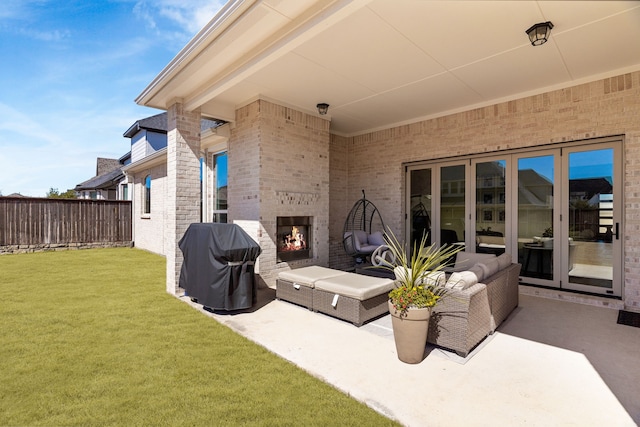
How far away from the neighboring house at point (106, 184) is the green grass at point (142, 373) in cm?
1246

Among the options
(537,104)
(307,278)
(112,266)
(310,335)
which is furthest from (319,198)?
(112,266)

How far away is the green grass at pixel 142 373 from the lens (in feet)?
6.57

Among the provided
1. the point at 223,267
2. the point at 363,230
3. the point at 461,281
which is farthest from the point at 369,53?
the point at 363,230

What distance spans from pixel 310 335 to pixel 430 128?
16.2 feet

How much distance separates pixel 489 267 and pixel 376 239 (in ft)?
10.4

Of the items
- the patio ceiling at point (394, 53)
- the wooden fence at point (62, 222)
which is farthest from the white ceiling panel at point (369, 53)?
the wooden fence at point (62, 222)

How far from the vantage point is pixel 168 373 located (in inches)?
99.8

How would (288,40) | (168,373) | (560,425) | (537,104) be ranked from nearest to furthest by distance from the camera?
(560,425)
(168,373)
(288,40)
(537,104)

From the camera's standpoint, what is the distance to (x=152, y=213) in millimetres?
10500

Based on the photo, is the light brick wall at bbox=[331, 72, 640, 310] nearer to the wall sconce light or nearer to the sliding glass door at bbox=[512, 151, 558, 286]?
the sliding glass door at bbox=[512, 151, 558, 286]

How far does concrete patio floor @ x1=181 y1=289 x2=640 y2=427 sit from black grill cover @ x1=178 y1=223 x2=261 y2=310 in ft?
0.79

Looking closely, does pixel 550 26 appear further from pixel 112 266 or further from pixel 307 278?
pixel 112 266

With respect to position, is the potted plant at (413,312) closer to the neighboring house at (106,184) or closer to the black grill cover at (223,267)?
the black grill cover at (223,267)

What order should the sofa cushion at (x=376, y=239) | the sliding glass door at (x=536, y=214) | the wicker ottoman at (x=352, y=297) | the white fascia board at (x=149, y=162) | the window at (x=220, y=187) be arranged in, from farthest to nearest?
the white fascia board at (x=149, y=162) < the window at (x=220, y=187) < the sofa cushion at (x=376, y=239) < the sliding glass door at (x=536, y=214) < the wicker ottoman at (x=352, y=297)
